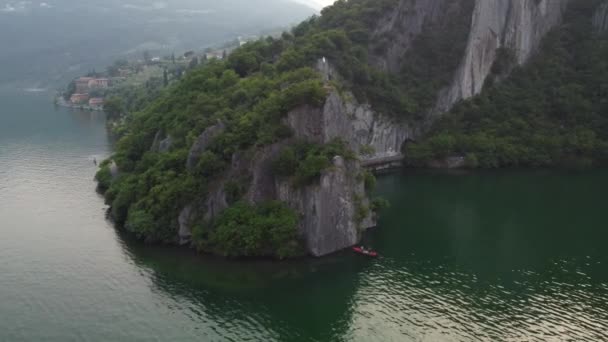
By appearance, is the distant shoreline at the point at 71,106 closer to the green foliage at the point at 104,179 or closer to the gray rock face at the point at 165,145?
the green foliage at the point at 104,179

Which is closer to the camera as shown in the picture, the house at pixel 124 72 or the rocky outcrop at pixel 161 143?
the rocky outcrop at pixel 161 143

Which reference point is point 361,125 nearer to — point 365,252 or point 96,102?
point 365,252

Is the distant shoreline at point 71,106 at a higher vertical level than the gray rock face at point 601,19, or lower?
lower

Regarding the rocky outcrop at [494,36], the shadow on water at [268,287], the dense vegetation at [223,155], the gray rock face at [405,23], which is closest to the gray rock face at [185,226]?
the dense vegetation at [223,155]

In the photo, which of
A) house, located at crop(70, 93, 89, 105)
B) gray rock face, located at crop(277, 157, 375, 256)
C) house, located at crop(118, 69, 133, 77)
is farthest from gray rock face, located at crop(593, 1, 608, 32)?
house, located at crop(118, 69, 133, 77)

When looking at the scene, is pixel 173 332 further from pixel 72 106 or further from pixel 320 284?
pixel 72 106

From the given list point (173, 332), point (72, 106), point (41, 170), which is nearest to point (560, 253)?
point (173, 332)

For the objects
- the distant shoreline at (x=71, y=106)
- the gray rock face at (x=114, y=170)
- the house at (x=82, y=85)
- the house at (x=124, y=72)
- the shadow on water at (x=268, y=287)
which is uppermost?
the house at (x=124, y=72)
